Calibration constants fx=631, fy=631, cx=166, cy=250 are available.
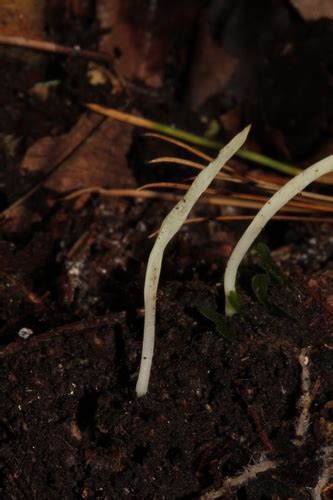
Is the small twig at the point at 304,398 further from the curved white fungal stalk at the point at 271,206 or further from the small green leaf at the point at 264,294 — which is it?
the curved white fungal stalk at the point at 271,206

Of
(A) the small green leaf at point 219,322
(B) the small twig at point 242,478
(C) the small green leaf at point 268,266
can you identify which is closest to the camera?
(B) the small twig at point 242,478

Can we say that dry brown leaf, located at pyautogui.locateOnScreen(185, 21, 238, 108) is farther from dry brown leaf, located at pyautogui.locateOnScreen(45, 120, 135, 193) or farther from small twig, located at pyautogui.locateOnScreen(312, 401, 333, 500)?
small twig, located at pyautogui.locateOnScreen(312, 401, 333, 500)

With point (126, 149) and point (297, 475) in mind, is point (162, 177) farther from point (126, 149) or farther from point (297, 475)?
point (297, 475)

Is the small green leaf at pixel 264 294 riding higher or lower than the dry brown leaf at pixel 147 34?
lower

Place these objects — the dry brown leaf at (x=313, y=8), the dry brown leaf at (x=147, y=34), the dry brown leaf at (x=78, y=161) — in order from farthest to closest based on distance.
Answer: the dry brown leaf at (x=147, y=34) < the dry brown leaf at (x=313, y=8) < the dry brown leaf at (x=78, y=161)

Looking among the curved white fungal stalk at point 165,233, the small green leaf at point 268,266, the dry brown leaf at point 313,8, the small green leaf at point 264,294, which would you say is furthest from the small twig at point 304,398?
the dry brown leaf at point 313,8

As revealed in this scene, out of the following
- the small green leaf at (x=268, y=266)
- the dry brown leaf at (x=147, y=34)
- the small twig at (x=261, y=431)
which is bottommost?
the small twig at (x=261, y=431)

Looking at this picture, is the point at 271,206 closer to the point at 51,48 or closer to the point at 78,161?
the point at 78,161

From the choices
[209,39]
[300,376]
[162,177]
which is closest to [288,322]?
[300,376]
